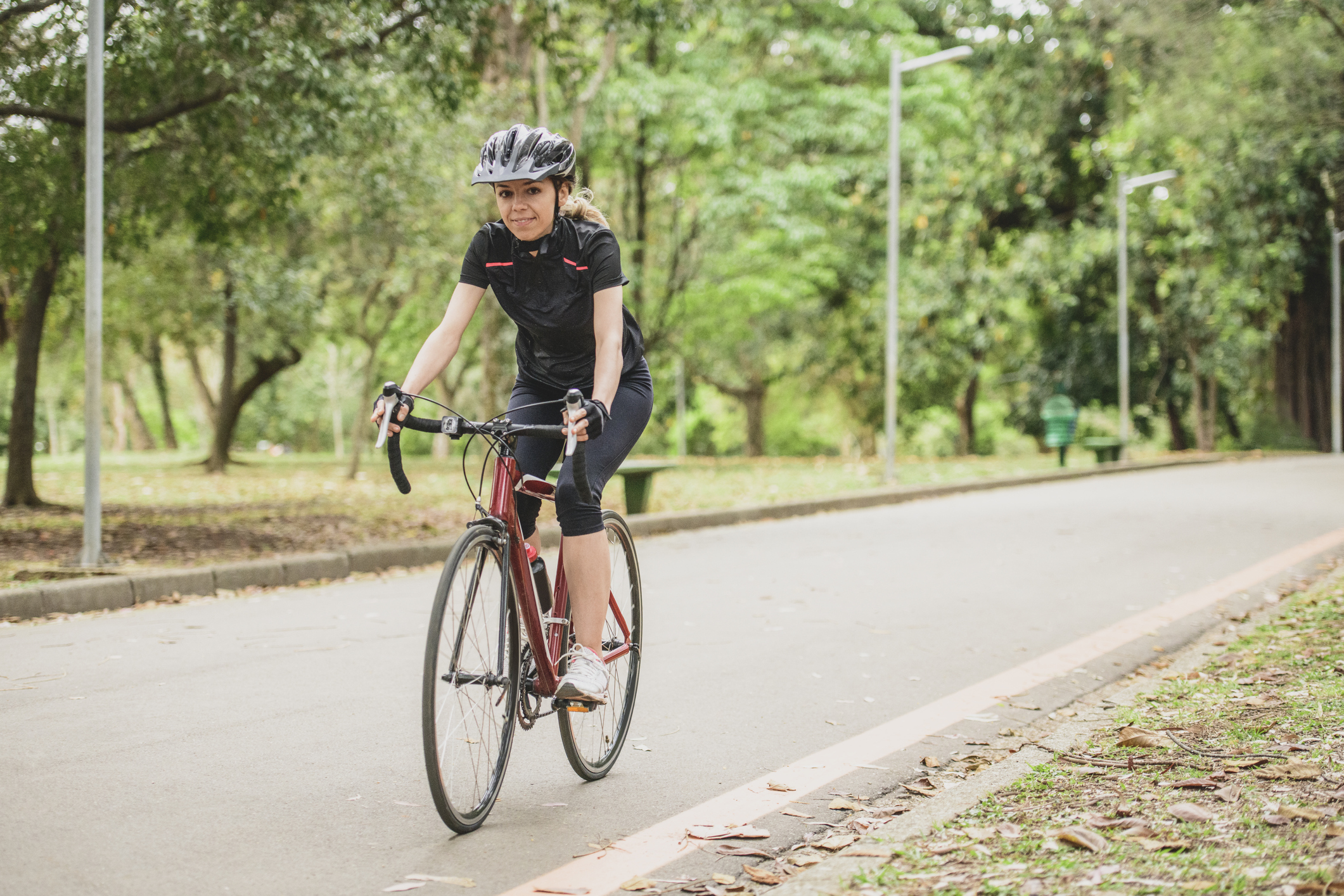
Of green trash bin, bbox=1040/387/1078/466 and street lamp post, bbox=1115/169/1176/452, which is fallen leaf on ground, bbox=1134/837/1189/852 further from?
street lamp post, bbox=1115/169/1176/452

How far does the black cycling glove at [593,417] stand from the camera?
11.3 feet

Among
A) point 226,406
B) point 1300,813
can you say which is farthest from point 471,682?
point 226,406

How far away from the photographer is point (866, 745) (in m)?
4.69

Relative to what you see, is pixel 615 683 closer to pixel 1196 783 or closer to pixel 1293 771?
pixel 1196 783

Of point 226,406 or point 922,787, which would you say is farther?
point 226,406

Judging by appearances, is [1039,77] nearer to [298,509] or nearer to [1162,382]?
[1162,382]

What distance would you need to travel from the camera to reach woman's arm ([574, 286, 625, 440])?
12.1 feet

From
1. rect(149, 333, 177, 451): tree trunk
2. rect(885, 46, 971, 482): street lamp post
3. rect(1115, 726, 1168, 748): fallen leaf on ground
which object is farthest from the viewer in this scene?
rect(149, 333, 177, 451): tree trunk

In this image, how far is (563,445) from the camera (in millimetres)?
3871

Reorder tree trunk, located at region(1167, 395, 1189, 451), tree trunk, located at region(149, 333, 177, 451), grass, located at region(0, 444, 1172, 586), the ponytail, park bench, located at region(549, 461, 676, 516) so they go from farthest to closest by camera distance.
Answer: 1. tree trunk, located at region(1167, 395, 1189, 451)
2. tree trunk, located at region(149, 333, 177, 451)
3. park bench, located at region(549, 461, 676, 516)
4. grass, located at region(0, 444, 1172, 586)
5. the ponytail

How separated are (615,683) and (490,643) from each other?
0.84m

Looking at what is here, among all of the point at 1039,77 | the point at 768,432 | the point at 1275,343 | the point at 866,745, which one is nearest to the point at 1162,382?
the point at 1275,343

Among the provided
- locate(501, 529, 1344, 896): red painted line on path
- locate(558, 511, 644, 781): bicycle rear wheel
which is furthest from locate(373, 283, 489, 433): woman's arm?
locate(501, 529, 1344, 896): red painted line on path

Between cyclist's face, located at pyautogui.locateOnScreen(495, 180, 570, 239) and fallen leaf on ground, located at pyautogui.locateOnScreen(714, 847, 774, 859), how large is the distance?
1887 mm
